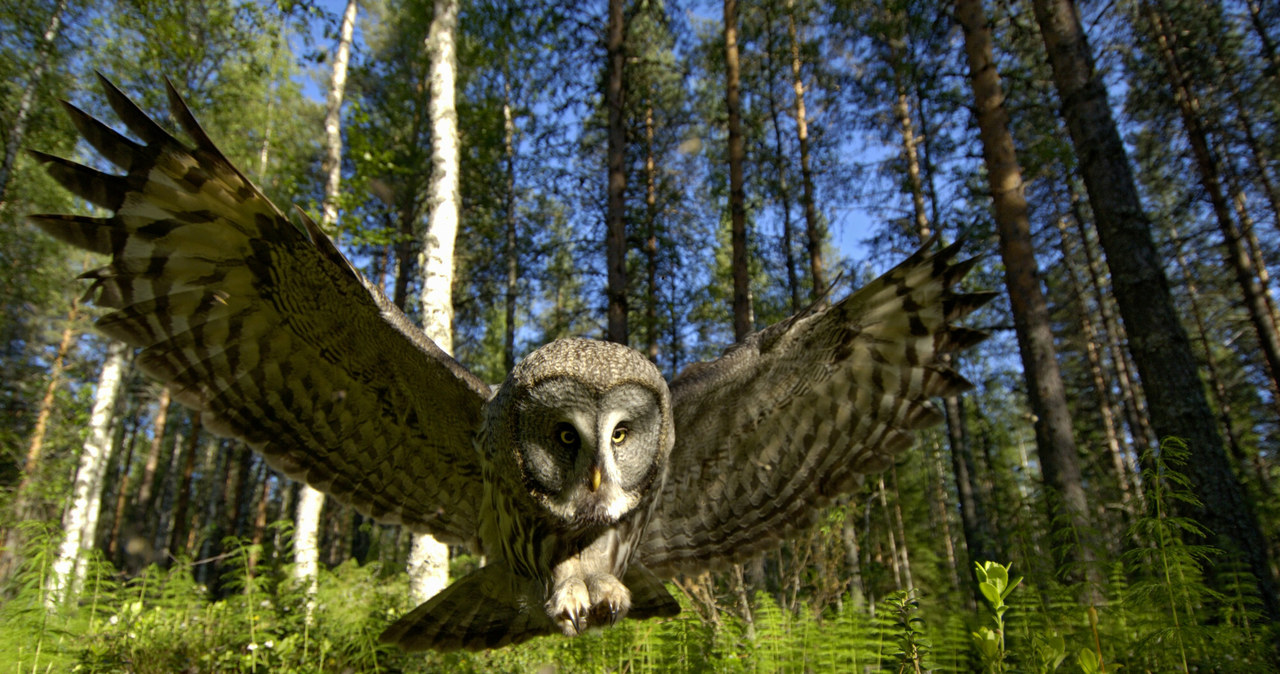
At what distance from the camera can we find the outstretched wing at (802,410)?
3.10m

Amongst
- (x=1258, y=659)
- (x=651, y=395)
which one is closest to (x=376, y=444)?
(x=651, y=395)

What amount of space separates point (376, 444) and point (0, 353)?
924 inches

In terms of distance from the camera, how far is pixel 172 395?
2.83 metres

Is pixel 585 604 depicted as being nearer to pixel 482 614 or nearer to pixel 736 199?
pixel 482 614

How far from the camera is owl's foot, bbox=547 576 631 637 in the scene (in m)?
2.34

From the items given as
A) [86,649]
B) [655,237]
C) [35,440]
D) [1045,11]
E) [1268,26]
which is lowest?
[86,649]

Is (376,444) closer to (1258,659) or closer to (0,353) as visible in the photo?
(1258,659)

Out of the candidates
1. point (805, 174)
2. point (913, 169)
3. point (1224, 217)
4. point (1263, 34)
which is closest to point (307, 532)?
point (805, 174)

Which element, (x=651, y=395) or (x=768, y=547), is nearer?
(x=651, y=395)

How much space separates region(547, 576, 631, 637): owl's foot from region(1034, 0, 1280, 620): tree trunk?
3.04 metres

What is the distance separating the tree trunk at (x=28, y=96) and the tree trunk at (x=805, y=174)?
37.1 ft

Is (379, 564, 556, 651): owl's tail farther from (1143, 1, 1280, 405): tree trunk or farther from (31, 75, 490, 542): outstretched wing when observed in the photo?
(1143, 1, 1280, 405): tree trunk

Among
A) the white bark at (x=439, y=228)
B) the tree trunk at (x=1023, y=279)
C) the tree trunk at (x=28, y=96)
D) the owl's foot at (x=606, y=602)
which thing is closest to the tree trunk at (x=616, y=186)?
the white bark at (x=439, y=228)

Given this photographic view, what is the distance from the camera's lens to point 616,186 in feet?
28.9
